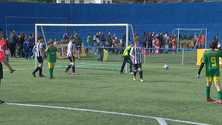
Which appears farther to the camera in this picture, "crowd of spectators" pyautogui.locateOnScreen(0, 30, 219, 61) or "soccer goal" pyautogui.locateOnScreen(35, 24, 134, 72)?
"crowd of spectators" pyautogui.locateOnScreen(0, 30, 219, 61)

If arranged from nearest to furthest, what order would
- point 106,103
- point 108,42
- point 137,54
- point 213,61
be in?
point 106,103
point 213,61
point 137,54
point 108,42

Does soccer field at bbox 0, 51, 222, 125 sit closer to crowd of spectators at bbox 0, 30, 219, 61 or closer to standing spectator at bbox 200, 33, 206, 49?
crowd of spectators at bbox 0, 30, 219, 61

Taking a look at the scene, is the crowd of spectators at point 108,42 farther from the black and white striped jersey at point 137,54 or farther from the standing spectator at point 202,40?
the black and white striped jersey at point 137,54

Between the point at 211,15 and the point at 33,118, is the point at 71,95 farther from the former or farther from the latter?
the point at 211,15

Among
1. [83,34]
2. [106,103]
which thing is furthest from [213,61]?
[83,34]

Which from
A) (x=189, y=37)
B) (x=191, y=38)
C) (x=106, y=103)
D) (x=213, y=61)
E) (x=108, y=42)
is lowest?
(x=106, y=103)

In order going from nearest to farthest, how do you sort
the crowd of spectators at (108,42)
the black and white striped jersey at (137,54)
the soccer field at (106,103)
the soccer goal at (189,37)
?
the soccer field at (106,103), the black and white striped jersey at (137,54), the crowd of spectators at (108,42), the soccer goal at (189,37)

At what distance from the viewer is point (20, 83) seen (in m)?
12.2

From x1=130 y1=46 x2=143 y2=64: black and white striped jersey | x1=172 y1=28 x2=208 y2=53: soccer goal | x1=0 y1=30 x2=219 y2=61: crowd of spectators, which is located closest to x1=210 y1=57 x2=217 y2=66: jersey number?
x1=130 y1=46 x2=143 y2=64: black and white striped jersey

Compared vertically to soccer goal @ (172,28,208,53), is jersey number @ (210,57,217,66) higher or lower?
lower

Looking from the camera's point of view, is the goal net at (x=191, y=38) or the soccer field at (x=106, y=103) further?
the goal net at (x=191, y=38)

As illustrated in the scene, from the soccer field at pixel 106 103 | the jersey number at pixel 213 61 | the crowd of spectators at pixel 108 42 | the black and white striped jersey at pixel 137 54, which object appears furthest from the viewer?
the crowd of spectators at pixel 108 42

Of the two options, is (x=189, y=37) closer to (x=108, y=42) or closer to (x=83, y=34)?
(x=83, y=34)

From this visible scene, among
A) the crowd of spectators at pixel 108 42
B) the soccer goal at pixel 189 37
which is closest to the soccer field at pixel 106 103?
the crowd of spectators at pixel 108 42
